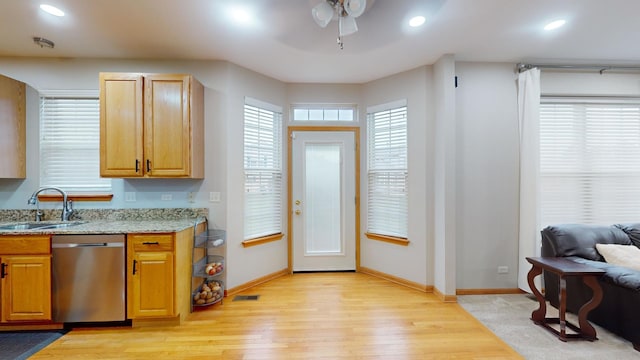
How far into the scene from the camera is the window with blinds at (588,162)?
3.28m

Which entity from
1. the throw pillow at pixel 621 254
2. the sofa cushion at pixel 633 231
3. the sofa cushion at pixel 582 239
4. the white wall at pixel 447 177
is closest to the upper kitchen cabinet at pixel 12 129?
the white wall at pixel 447 177

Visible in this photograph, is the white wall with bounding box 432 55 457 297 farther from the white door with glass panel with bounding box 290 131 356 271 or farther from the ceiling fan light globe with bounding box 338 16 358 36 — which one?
the ceiling fan light globe with bounding box 338 16 358 36

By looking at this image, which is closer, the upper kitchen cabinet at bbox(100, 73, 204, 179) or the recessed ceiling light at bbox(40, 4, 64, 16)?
the recessed ceiling light at bbox(40, 4, 64, 16)

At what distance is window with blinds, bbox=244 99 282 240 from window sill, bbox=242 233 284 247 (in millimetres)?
55

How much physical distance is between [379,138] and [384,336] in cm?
241

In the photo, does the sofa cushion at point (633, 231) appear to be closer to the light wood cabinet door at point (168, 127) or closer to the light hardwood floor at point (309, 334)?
the light hardwood floor at point (309, 334)

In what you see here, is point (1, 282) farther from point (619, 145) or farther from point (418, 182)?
point (619, 145)

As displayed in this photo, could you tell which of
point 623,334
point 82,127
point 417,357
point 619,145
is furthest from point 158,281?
point 619,145

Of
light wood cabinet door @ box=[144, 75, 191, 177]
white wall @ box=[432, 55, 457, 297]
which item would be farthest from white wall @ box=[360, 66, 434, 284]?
light wood cabinet door @ box=[144, 75, 191, 177]

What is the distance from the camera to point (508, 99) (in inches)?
128

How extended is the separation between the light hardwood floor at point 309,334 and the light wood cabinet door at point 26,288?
1.20 feet

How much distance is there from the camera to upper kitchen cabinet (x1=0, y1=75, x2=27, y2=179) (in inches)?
111

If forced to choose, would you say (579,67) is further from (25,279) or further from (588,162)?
(25,279)

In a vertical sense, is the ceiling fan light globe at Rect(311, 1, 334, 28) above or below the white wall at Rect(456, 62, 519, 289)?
above
